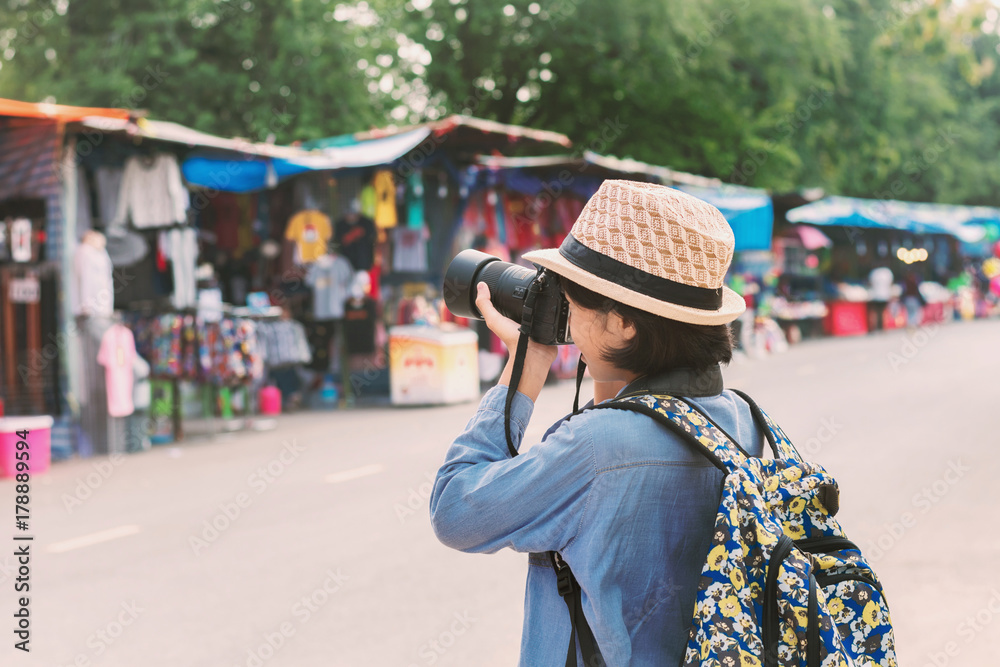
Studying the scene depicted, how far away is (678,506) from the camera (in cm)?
146

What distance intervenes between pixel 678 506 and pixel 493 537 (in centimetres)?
29

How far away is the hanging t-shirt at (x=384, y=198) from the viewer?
11.7 metres

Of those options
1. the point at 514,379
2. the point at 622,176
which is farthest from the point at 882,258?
the point at 514,379

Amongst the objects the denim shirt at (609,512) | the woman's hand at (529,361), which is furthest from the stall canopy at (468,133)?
the denim shirt at (609,512)

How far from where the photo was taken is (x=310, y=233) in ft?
38.4

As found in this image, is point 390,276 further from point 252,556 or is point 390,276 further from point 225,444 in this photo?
point 252,556

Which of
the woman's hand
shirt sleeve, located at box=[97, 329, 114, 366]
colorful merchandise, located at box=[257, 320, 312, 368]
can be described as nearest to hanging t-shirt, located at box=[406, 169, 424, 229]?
colorful merchandise, located at box=[257, 320, 312, 368]

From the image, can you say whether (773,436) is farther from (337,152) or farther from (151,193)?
(337,152)

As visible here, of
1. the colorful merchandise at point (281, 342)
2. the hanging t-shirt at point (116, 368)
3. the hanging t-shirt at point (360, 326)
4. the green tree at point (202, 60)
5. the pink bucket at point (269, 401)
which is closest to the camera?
the hanging t-shirt at point (116, 368)

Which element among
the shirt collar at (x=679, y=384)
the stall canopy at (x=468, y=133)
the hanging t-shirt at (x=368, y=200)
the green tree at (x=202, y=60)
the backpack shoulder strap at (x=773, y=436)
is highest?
the green tree at (x=202, y=60)

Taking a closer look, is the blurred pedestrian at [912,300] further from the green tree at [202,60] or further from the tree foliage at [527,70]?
the green tree at [202,60]

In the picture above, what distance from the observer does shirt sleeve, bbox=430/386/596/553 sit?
1427 mm

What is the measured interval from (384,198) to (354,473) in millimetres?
5169

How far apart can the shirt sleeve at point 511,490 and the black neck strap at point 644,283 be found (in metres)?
0.23
